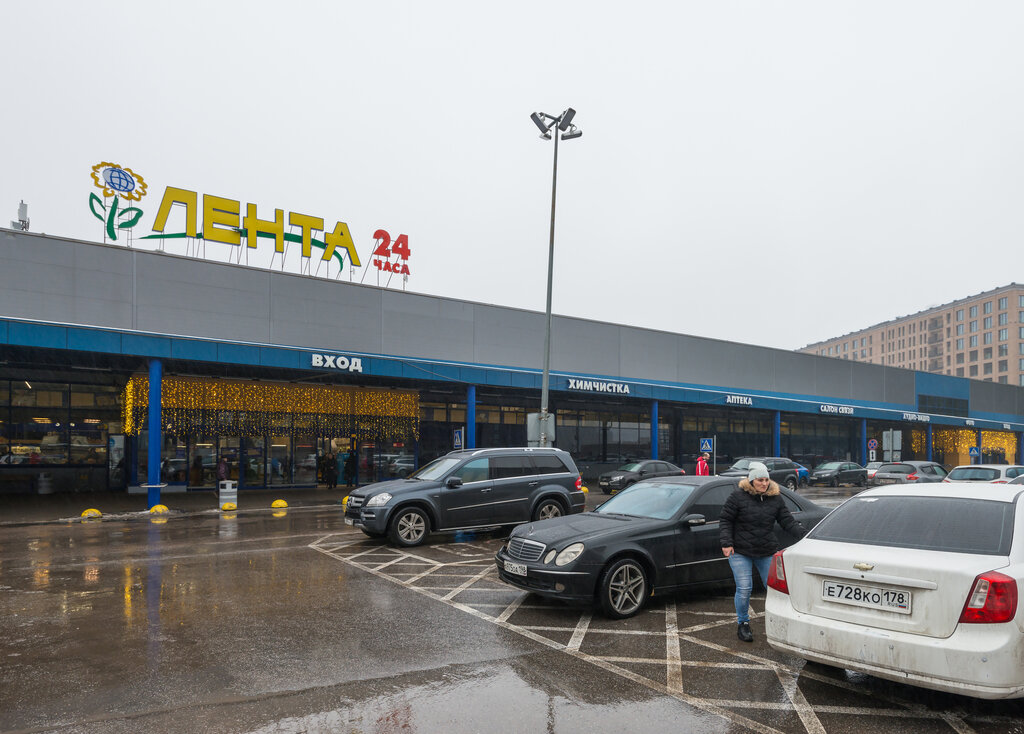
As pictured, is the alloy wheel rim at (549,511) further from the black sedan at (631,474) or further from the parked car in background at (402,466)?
the parked car in background at (402,466)

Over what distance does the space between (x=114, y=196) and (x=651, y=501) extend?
70.6 feet

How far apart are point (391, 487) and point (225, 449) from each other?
14.6 metres

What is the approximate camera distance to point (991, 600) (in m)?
4.17

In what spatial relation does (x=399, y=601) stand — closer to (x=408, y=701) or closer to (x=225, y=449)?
(x=408, y=701)

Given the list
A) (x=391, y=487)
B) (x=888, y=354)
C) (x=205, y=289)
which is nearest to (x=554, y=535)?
(x=391, y=487)

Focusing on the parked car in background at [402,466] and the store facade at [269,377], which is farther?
the parked car in background at [402,466]

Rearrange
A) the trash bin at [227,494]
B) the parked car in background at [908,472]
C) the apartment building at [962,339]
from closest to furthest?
the trash bin at [227,494] → the parked car in background at [908,472] → the apartment building at [962,339]

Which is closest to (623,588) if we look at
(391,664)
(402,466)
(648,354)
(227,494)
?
(391,664)

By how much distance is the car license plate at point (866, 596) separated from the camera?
14.8ft

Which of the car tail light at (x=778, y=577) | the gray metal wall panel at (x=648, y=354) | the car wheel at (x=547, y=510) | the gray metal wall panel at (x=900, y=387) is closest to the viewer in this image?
the car tail light at (x=778, y=577)

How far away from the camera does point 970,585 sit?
424 centimetres

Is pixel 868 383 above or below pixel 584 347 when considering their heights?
below

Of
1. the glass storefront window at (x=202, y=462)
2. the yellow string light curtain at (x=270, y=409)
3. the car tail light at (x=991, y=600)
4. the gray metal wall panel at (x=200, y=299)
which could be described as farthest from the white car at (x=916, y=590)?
the glass storefront window at (x=202, y=462)

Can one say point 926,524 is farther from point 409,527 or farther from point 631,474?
point 631,474
